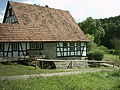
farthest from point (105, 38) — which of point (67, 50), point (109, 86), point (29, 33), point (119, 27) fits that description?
point (109, 86)

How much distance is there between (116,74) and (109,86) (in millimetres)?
5101

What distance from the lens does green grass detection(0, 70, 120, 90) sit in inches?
544

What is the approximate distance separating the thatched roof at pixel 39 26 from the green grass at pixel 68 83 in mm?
10902

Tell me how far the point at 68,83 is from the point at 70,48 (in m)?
17.0

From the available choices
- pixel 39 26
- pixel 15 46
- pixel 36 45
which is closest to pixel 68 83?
pixel 15 46

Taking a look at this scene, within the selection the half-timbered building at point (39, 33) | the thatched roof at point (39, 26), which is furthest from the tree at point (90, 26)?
the half-timbered building at point (39, 33)

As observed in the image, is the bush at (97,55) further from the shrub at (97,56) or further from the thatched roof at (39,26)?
the thatched roof at (39,26)

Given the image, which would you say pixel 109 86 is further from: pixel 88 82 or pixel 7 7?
pixel 7 7

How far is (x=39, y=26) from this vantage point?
30.6 meters

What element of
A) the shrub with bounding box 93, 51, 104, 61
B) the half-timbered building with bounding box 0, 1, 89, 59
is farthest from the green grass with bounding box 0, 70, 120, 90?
the shrub with bounding box 93, 51, 104, 61

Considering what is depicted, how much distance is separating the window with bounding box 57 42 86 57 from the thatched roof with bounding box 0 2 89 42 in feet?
3.34

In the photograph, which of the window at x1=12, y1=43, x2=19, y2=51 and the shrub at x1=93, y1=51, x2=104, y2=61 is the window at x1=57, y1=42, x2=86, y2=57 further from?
the window at x1=12, y1=43, x2=19, y2=51

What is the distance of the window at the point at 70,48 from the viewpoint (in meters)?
31.9

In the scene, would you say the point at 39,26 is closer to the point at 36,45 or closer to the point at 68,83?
the point at 36,45
